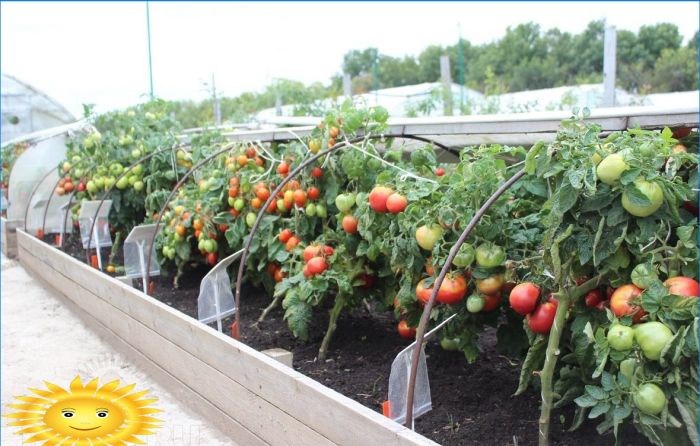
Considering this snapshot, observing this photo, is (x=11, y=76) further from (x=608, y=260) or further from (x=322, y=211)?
(x=608, y=260)

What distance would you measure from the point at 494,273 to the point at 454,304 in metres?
0.19

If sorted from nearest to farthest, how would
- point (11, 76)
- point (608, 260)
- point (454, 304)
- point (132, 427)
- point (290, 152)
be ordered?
point (608, 260) → point (454, 304) → point (132, 427) → point (290, 152) → point (11, 76)

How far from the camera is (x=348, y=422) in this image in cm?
206

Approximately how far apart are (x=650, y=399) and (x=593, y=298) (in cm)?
44

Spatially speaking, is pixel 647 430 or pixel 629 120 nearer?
pixel 647 430

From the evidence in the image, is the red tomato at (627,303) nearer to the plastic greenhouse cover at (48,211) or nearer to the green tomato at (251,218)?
the green tomato at (251,218)

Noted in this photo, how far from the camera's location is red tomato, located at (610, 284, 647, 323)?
1609mm

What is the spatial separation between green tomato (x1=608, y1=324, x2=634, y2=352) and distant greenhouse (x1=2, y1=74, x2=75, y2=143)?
13984 millimetres

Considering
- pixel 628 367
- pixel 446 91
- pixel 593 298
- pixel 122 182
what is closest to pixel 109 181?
pixel 122 182

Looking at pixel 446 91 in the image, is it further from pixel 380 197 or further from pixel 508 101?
pixel 380 197

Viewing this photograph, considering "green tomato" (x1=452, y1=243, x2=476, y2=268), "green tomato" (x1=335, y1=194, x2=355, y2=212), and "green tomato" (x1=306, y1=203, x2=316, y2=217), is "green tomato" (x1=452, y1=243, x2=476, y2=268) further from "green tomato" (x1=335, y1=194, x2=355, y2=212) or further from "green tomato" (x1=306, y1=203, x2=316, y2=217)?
"green tomato" (x1=306, y1=203, x2=316, y2=217)

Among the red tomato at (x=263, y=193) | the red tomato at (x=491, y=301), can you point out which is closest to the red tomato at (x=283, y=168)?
the red tomato at (x=263, y=193)

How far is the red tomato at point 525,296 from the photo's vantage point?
Answer: 6.18 ft

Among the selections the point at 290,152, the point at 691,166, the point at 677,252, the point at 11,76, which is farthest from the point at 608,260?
the point at 11,76
